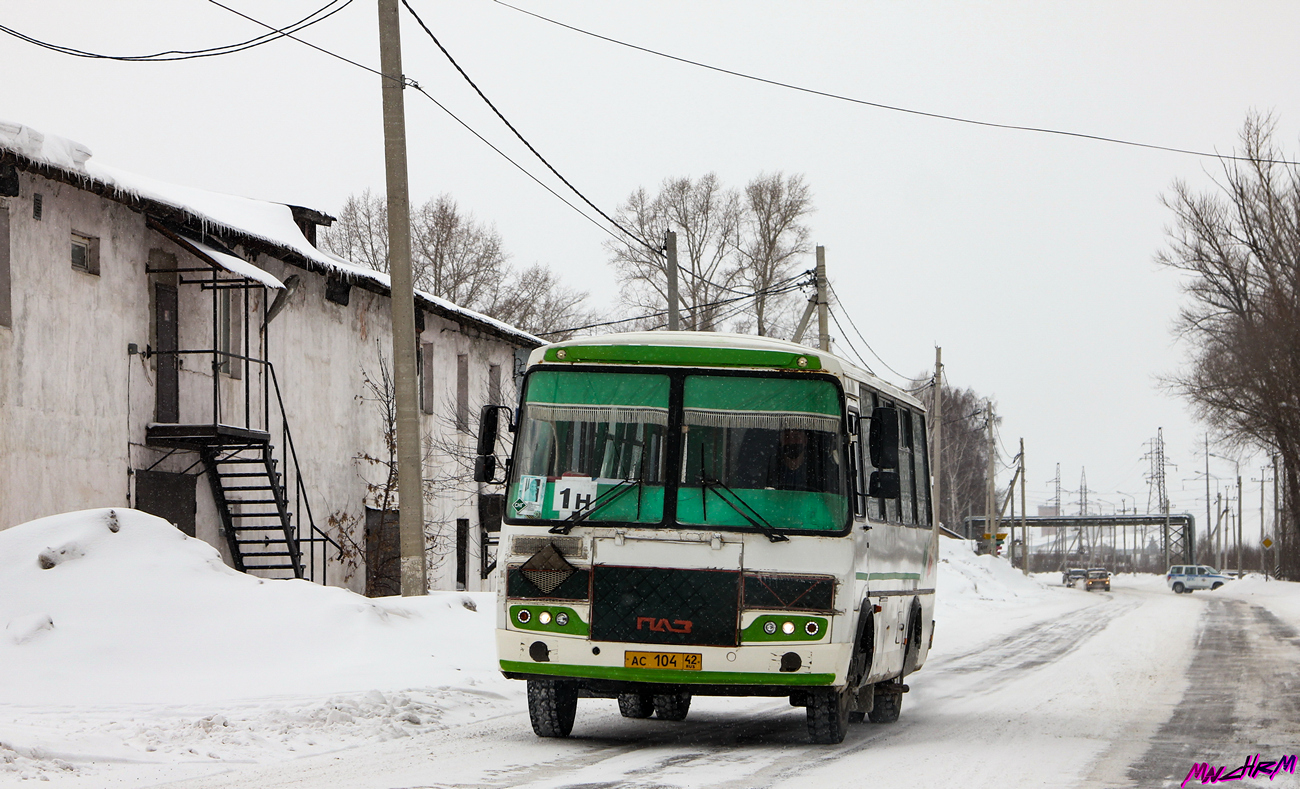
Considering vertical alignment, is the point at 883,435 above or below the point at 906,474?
above

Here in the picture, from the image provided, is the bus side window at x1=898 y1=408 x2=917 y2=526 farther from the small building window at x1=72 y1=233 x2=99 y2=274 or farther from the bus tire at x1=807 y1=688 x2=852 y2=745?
the small building window at x1=72 y1=233 x2=99 y2=274

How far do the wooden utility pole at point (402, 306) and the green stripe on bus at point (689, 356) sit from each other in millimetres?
5031

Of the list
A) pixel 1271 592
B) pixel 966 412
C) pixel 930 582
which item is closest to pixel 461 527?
pixel 930 582

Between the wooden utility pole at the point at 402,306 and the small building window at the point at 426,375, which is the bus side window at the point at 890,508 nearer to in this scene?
the wooden utility pole at the point at 402,306

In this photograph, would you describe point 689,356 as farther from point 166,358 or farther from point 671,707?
point 166,358

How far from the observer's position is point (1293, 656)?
21.7 meters

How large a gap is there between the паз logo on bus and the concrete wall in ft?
33.9

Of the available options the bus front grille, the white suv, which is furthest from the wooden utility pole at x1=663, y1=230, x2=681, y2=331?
the white suv

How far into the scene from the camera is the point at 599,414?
32.6 feet

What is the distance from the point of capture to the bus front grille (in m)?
9.50

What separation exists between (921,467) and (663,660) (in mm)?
5020

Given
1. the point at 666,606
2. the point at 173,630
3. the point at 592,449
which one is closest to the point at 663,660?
the point at 666,606

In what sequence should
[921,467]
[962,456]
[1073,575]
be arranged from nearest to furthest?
[921,467] < [1073,575] < [962,456]

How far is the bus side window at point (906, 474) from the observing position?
12.3 m
